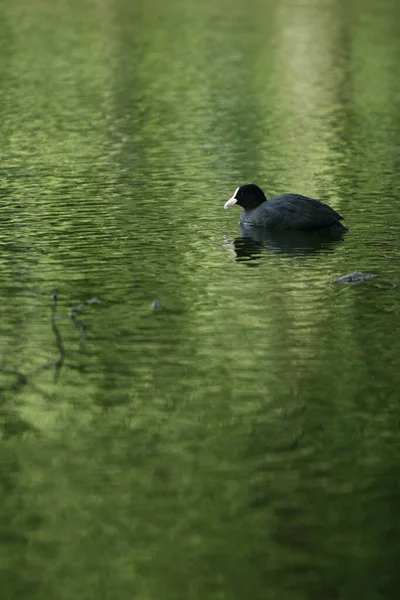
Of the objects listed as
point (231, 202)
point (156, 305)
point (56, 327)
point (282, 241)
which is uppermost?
point (56, 327)

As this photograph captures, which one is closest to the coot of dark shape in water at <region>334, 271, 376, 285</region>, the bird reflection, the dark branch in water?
the bird reflection

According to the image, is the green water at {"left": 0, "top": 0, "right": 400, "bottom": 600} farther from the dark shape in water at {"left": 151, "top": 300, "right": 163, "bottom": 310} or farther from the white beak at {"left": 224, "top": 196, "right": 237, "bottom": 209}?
the white beak at {"left": 224, "top": 196, "right": 237, "bottom": 209}

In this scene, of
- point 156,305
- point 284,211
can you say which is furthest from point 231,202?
point 156,305

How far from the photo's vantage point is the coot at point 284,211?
60.5 feet

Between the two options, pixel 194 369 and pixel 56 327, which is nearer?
pixel 194 369

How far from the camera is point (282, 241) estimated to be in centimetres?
1825

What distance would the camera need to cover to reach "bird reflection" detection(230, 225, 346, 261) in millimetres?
17375

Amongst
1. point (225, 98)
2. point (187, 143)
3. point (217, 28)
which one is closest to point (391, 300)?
point (187, 143)

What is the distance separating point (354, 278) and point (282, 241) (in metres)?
3.01

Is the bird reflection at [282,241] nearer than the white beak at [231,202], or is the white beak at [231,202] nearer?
the bird reflection at [282,241]

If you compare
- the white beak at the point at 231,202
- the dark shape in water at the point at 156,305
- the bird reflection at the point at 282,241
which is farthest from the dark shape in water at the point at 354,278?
the white beak at the point at 231,202

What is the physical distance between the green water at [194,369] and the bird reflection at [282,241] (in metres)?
0.08

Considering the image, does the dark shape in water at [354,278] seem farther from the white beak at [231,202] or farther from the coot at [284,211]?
the white beak at [231,202]

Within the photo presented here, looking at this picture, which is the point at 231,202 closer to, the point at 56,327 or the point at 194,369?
the point at 56,327
